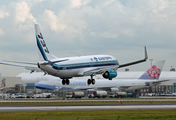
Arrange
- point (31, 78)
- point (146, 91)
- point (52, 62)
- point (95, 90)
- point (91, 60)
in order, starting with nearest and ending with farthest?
point (52, 62) < point (91, 60) < point (95, 90) < point (146, 91) < point (31, 78)

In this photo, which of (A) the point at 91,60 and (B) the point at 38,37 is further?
(A) the point at 91,60

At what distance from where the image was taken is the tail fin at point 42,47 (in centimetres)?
6234

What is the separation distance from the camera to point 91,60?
67250 millimetres

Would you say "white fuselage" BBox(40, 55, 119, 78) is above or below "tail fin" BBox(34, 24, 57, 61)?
below

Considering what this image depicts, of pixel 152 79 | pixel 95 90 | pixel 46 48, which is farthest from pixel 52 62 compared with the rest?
pixel 152 79

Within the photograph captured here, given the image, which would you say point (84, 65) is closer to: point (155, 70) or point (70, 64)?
point (70, 64)

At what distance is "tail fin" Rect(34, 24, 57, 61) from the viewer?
6234 cm

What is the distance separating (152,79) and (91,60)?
8406 cm

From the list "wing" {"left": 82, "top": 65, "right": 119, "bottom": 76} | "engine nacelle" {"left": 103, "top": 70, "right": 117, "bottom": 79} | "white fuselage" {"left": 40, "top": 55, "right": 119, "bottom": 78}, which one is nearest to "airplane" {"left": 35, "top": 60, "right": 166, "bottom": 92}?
"white fuselage" {"left": 40, "top": 55, "right": 119, "bottom": 78}

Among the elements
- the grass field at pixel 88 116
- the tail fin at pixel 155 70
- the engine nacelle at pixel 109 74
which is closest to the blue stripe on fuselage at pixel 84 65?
the engine nacelle at pixel 109 74

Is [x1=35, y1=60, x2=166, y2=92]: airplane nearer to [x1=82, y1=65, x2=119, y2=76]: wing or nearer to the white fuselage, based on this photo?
the white fuselage

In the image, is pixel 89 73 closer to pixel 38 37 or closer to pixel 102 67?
pixel 102 67

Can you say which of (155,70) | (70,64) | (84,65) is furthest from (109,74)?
(155,70)

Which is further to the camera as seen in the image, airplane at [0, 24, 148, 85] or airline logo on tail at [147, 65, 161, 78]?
airline logo on tail at [147, 65, 161, 78]
